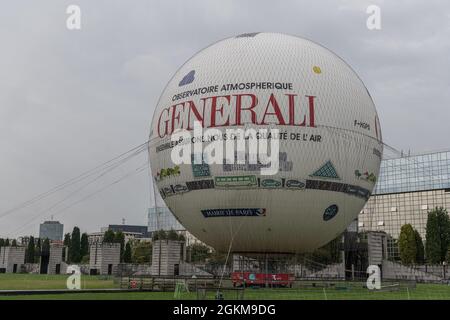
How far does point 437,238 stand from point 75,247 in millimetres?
63456

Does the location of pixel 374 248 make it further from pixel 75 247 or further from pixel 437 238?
pixel 75 247

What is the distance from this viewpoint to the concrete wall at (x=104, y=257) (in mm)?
63656

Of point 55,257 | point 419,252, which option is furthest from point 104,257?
point 419,252

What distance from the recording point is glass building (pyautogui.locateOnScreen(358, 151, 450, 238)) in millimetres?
116125

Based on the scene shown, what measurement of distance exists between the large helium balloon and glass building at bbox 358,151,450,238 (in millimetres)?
83549

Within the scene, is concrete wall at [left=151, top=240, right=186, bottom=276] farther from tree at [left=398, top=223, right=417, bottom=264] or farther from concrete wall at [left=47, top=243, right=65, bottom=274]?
tree at [left=398, top=223, right=417, bottom=264]

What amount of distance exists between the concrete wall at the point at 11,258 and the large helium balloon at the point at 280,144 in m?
46.2

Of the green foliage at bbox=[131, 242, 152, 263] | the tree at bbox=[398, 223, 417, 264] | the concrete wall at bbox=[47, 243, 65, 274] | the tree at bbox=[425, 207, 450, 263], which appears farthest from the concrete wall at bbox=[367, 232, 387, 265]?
the green foliage at bbox=[131, 242, 152, 263]

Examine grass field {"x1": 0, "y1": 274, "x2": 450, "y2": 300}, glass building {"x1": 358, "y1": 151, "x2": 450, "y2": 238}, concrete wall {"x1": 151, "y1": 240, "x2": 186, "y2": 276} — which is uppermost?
glass building {"x1": 358, "y1": 151, "x2": 450, "y2": 238}

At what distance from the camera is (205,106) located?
3055cm

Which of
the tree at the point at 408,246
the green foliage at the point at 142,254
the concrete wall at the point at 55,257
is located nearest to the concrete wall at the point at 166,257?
the concrete wall at the point at 55,257

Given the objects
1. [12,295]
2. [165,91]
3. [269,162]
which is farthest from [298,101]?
[12,295]

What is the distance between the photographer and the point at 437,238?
80312 millimetres

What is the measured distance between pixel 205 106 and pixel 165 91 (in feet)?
19.9
